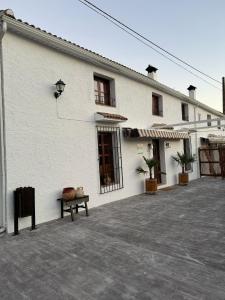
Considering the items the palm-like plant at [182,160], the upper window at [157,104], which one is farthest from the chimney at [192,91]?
the palm-like plant at [182,160]

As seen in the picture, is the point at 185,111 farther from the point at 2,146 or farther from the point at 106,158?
the point at 2,146

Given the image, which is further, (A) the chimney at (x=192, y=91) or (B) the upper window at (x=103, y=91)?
(A) the chimney at (x=192, y=91)

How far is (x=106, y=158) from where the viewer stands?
10648 millimetres

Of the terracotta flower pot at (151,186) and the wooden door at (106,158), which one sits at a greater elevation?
the wooden door at (106,158)

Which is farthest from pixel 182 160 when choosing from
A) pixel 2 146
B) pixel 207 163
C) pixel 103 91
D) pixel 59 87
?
pixel 2 146

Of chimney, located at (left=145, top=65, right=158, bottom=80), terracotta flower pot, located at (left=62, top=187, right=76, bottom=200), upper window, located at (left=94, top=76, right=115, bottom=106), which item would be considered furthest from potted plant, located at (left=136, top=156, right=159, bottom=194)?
chimney, located at (left=145, top=65, right=158, bottom=80)

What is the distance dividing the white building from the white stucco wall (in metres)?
0.03

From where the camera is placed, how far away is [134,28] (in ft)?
28.3

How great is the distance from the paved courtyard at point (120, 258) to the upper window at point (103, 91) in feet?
16.6

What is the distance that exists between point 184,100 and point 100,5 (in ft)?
39.2

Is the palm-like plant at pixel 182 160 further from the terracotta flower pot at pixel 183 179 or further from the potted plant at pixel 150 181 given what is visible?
the potted plant at pixel 150 181

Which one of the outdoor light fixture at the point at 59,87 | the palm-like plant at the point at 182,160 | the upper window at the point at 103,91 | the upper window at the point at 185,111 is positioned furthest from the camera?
the upper window at the point at 185,111

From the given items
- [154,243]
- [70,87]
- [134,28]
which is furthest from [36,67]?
[154,243]

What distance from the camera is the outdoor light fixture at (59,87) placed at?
7.97 m
